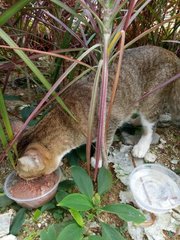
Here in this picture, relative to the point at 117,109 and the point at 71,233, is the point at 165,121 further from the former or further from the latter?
the point at 71,233

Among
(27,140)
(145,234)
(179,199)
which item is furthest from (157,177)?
(27,140)

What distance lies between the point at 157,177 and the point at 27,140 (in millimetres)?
864

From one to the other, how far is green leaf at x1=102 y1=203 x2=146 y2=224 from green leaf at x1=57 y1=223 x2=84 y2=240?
173 mm

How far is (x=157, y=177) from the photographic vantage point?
2055mm

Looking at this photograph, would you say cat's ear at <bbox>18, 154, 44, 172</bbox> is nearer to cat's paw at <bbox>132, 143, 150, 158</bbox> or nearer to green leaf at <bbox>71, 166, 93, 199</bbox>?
green leaf at <bbox>71, 166, 93, 199</bbox>

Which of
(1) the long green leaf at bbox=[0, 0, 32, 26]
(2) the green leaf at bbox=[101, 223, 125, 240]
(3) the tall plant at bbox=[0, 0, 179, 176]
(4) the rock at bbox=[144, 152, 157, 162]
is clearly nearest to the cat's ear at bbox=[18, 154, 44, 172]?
(3) the tall plant at bbox=[0, 0, 179, 176]

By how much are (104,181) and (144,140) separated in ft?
1.92

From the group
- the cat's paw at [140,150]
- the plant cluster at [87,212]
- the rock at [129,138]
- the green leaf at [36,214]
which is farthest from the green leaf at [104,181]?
the rock at [129,138]

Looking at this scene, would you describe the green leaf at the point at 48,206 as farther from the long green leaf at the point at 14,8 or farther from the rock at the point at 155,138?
the long green leaf at the point at 14,8

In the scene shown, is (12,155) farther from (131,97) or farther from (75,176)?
(131,97)

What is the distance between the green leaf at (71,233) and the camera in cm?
154

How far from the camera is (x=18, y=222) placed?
1762 millimetres

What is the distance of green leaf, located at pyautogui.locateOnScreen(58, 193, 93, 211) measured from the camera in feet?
5.17

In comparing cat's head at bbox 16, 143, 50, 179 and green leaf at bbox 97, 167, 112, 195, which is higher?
cat's head at bbox 16, 143, 50, 179
